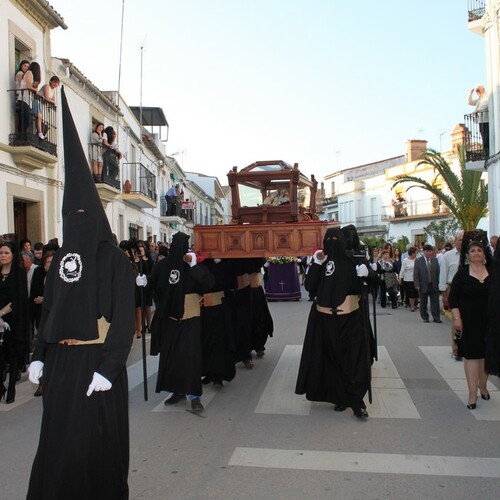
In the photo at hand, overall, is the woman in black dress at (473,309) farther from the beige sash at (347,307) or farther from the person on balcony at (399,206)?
the person on balcony at (399,206)

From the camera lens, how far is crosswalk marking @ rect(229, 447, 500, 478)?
14.2ft

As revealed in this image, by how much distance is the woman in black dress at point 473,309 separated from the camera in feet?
19.3

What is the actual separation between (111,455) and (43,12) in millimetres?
14086

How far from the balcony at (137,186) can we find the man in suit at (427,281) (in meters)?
12.8

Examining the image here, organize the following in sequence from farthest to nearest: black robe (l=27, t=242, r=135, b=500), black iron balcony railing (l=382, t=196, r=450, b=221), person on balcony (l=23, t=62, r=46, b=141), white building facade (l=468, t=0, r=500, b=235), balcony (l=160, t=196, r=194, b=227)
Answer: black iron balcony railing (l=382, t=196, r=450, b=221) < balcony (l=160, t=196, r=194, b=227) < white building facade (l=468, t=0, r=500, b=235) < person on balcony (l=23, t=62, r=46, b=141) < black robe (l=27, t=242, r=135, b=500)

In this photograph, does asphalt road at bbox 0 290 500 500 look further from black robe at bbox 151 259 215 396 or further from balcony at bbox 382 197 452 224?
balcony at bbox 382 197 452 224

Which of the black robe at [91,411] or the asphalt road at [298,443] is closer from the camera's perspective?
the black robe at [91,411]

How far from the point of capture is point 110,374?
3211 mm

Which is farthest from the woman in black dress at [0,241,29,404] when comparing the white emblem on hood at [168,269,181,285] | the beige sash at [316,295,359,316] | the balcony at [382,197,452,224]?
the balcony at [382,197,452,224]

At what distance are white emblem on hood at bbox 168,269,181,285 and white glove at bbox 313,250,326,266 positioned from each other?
4.92ft

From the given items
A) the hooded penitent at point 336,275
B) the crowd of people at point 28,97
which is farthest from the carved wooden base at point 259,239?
the crowd of people at point 28,97

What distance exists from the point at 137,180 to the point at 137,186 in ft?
0.87

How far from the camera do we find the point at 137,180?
961 inches

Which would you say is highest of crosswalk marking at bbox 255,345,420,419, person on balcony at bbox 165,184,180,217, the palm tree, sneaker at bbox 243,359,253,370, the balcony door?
person on balcony at bbox 165,184,180,217
